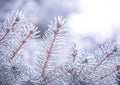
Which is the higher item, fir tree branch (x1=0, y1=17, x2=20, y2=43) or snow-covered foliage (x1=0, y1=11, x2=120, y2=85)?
fir tree branch (x1=0, y1=17, x2=20, y2=43)

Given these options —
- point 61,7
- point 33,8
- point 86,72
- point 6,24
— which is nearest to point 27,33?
point 6,24

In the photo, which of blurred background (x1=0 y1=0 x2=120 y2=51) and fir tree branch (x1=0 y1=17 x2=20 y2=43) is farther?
blurred background (x1=0 y1=0 x2=120 y2=51)

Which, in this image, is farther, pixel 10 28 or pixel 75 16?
pixel 75 16

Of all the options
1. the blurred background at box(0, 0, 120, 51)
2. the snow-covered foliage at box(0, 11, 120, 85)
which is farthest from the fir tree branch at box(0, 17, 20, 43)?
the blurred background at box(0, 0, 120, 51)

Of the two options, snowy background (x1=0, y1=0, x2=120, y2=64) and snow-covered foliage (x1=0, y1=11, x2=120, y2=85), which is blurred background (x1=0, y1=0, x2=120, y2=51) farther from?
snow-covered foliage (x1=0, y1=11, x2=120, y2=85)

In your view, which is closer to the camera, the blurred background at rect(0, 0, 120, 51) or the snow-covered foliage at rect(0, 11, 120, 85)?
the snow-covered foliage at rect(0, 11, 120, 85)

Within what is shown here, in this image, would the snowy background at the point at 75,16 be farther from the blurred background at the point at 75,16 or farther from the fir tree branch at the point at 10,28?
the fir tree branch at the point at 10,28

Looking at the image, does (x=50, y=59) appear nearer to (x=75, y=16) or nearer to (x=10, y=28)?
(x=10, y=28)

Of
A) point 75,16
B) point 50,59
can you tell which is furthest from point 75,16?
point 50,59

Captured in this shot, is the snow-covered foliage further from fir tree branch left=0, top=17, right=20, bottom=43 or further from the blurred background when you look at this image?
the blurred background
